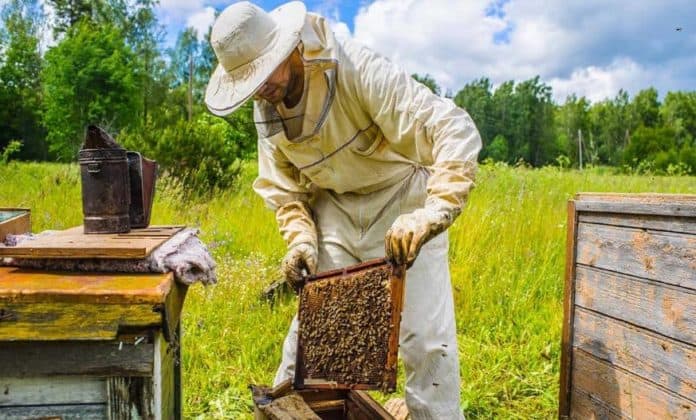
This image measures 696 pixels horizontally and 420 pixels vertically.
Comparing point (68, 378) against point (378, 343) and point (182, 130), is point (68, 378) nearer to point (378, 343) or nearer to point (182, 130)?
point (378, 343)

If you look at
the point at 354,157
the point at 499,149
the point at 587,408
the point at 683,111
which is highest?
the point at 683,111

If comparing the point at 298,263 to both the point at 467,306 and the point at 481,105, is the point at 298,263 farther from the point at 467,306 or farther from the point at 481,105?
the point at 481,105

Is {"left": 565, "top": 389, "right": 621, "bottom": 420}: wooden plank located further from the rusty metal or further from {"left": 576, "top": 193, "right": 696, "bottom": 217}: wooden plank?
the rusty metal

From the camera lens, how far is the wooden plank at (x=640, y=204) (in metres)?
1.81

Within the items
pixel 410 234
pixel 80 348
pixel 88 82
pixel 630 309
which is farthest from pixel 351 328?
pixel 88 82

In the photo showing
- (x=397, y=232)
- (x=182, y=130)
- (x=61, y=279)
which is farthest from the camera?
(x=182, y=130)

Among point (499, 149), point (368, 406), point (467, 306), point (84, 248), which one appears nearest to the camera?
point (84, 248)

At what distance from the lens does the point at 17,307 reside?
124 cm

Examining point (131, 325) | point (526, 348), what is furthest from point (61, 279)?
point (526, 348)

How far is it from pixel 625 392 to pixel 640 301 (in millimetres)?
367

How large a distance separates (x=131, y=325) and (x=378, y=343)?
0.73 metres

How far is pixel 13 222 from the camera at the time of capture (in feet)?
5.90

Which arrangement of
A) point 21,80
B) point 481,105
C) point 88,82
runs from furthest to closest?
point 481,105
point 21,80
point 88,82

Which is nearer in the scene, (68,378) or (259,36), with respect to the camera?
(68,378)
